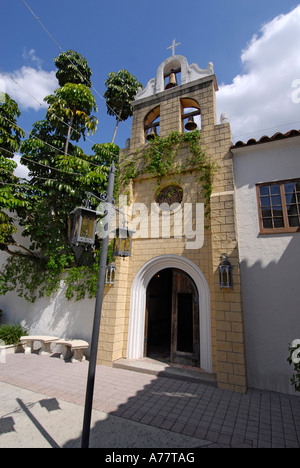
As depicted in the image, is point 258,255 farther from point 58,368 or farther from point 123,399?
point 58,368

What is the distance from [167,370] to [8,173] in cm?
913

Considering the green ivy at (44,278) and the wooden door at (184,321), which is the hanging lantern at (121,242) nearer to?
the green ivy at (44,278)

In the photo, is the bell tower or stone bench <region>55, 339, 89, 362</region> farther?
stone bench <region>55, 339, 89, 362</region>

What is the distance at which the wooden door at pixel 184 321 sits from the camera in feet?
21.8

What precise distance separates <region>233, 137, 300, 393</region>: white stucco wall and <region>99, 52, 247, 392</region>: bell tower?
0.54 metres

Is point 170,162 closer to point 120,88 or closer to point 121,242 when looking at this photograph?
point 121,242

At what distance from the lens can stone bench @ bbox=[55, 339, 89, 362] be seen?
7.00m

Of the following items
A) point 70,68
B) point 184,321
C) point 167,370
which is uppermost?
point 70,68

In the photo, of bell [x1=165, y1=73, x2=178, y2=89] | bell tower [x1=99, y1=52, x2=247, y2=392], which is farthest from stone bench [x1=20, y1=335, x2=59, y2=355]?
bell [x1=165, y1=73, x2=178, y2=89]

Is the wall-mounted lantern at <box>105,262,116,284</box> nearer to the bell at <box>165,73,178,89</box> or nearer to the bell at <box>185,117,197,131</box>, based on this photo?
the bell at <box>185,117,197,131</box>

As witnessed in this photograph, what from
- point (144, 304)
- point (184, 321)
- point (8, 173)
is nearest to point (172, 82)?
point (8, 173)

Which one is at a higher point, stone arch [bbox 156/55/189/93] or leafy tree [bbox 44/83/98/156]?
stone arch [bbox 156/55/189/93]

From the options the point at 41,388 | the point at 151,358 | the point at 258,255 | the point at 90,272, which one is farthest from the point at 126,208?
the point at 41,388

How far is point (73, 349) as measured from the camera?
23.1 feet
